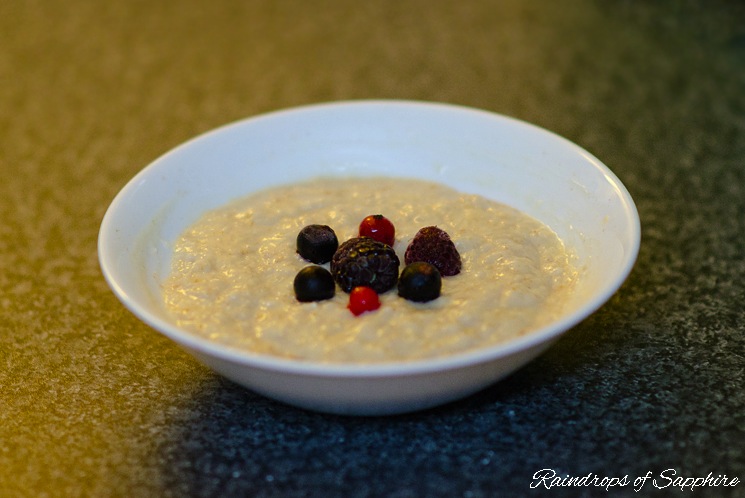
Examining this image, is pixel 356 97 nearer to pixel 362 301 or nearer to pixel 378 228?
pixel 378 228

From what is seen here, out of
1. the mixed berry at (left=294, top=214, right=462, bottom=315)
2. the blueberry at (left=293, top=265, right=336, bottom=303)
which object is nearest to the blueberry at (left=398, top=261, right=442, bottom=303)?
the mixed berry at (left=294, top=214, right=462, bottom=315)

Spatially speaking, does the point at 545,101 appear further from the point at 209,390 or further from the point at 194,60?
the point at 209,390

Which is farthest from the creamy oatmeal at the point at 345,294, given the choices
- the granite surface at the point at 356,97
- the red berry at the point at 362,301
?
the granite surface at the point at 356,97

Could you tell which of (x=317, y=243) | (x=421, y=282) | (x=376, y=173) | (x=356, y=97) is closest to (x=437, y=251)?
(x=421, y=282)

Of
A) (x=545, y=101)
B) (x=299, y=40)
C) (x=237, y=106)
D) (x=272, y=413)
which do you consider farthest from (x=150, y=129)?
(x=272, y=413)

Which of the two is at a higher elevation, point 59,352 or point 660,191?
point 660,191

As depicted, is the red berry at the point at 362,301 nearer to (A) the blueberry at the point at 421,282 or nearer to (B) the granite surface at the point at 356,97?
(A) the blueberry at the point at 421,282

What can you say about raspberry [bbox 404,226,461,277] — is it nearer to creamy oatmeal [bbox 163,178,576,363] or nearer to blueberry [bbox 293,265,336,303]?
creamy oatmeal [bbox 163,178,576,363]

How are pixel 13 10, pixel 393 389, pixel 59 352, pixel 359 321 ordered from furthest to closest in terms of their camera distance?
pixel 13 10
pixel 59 352
pixel 359 321
pixel 393 389
